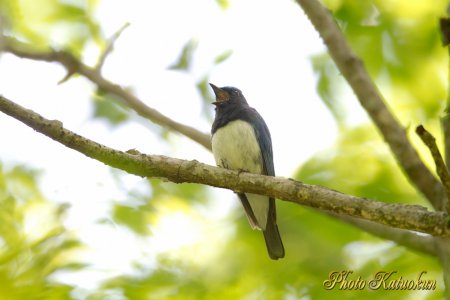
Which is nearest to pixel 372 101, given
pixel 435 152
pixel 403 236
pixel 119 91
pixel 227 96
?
pixel 403 236

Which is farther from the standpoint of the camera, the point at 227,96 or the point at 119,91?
the point at 227,96

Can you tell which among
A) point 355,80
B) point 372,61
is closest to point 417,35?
point 372,61

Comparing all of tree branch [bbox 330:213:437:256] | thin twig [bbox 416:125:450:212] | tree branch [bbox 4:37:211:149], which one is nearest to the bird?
tree branch [bbox 4:37:211:149]

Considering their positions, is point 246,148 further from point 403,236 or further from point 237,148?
point 403,236

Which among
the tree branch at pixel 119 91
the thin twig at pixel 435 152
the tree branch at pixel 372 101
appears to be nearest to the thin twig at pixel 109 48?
the tree branch at pixel 119 91

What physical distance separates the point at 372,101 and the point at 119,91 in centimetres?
292

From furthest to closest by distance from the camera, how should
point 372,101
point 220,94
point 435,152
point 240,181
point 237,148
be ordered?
point 220,94
point 237,148
point 372,101
point 240,181
point 435,152

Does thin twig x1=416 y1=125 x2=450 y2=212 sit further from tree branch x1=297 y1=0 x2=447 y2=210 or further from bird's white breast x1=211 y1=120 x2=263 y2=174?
bird's white breast x1=211 y1=120 x2=263 y2=174

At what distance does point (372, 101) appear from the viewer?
498 cm

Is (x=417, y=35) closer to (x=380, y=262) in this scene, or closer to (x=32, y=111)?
(x=380, y=262)

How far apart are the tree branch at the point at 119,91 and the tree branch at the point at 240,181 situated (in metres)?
2.07

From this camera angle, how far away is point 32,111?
3.82 metres

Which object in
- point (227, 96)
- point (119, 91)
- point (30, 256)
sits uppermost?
point (227, 96)

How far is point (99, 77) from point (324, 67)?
2.50 meters
